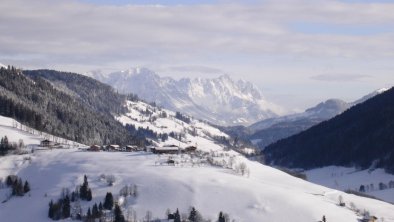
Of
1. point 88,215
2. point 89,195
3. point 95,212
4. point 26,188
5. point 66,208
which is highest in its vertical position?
point 26,188

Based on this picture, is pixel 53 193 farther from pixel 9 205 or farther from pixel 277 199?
pixel 277 199

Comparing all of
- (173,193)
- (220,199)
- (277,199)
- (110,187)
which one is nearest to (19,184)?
(110,187)

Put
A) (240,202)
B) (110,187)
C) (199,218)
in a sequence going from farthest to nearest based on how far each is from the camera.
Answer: (110,187), (240,202), (199,218)

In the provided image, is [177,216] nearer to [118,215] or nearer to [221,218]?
[221,218]

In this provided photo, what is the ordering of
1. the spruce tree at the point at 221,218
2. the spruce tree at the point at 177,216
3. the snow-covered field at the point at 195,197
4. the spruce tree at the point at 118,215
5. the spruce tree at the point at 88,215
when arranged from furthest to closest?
the snow-covered field at the point at 195,197, the spruce tree at the point at 88,215, the spruce tree at the point at 118,215, the spruce tree at the point at 221,218, the spruce tree at the point at 177,216

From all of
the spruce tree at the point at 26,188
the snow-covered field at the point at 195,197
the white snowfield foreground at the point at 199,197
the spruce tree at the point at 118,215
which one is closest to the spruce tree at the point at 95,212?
the spruce tree at the point at 118,215

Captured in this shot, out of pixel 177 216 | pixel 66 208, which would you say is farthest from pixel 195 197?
pixel 66 208

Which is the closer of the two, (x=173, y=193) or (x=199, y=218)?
(x=199, y=218)

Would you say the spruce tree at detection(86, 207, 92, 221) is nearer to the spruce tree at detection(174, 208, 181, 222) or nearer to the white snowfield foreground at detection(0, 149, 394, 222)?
the white snowfield foreground at detection(0, 149, 394, 222)

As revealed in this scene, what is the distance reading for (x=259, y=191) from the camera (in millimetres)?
177000

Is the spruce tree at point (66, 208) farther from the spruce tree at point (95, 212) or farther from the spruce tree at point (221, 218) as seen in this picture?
the spruce tree at point (221, 218)

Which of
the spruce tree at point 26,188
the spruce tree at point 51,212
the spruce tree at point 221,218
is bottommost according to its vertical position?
the spruce tree at point 51,212

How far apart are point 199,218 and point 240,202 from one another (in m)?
16.8

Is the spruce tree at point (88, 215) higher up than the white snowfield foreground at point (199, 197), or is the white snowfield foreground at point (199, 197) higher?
the white snowfield foreground at point (199, 197)
